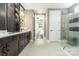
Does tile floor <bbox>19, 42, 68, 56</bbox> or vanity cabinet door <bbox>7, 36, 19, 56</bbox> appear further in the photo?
tile floor <bbox>19, 42, 68, 56</bbox>

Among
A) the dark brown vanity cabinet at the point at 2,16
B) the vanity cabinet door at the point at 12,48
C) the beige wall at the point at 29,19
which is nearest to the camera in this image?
the vanity cabinet door at the point at 12,48

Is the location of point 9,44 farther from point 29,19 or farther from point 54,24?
point 29,19

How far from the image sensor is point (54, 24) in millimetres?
9617

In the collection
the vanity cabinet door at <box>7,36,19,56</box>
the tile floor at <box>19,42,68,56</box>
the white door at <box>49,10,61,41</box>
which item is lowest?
the tile floor at <box>19,42,68,56</box>

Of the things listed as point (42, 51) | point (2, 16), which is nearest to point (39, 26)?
point (42, 51)

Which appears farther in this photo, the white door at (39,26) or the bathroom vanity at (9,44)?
the white door at (39,26)

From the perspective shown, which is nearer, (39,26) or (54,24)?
(54,24)

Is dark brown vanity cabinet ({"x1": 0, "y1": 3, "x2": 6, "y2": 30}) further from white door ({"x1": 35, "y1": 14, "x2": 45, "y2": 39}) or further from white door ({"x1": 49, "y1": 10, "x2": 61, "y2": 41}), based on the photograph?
white door ({"x1": 35, "y1": 14, "x2": 45, "y2": 39})

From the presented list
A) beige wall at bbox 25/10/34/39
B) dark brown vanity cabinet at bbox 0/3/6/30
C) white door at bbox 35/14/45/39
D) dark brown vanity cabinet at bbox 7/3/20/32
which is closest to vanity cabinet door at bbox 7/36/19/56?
dark brown vanity cabinet at bbox 0/3/6/30

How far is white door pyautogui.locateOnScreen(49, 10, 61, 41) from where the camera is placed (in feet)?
30.7

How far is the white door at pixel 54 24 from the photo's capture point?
9355 mm

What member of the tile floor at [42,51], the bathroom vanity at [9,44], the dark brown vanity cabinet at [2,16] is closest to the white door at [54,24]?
the tile floor at [42,51]

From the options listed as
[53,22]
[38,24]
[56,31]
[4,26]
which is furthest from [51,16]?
[4,26]

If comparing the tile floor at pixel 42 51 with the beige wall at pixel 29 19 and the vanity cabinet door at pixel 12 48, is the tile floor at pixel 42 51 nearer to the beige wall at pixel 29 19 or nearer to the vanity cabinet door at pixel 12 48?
the vanity cabinet door at pixel 12 48
